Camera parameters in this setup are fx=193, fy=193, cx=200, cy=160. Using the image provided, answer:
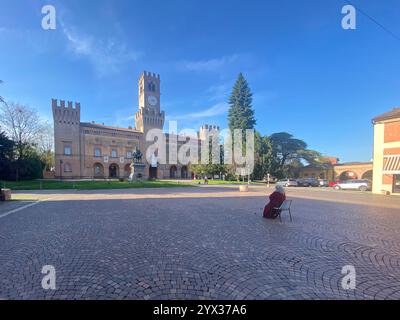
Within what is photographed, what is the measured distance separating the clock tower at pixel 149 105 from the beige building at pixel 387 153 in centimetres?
5258

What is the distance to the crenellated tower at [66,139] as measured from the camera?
47000mm

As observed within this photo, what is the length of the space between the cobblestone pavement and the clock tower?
5492 centimetres

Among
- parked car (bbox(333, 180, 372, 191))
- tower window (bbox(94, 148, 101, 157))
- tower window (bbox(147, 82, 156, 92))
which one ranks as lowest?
parked car (bbox(333, 180, 372, 191))

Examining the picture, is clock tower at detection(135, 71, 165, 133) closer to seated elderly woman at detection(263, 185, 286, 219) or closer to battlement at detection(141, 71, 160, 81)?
battlement at detection(141, 71, 160, 81)

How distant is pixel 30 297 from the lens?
2850 millimetres

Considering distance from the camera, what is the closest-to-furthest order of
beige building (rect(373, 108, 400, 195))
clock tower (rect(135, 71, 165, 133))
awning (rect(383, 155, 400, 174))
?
awning (rect(383, 155, 400, 174))
beige building (rect(373, 108, 400, 195))
clock tower (rect(135, 71, 165, 133))

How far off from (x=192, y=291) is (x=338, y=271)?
2.82 m

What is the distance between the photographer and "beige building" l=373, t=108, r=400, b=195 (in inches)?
754

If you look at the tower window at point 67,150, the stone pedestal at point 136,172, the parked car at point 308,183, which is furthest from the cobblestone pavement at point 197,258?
the tower window at point 67,150

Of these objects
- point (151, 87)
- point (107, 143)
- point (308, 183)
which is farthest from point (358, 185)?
point (151, 87)

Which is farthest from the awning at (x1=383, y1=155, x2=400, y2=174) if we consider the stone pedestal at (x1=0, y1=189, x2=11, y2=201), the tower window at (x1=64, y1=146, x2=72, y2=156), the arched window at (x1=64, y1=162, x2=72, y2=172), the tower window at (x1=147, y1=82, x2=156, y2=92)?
the tower window at (x1=147, y1=82, x2=156, y2=92)

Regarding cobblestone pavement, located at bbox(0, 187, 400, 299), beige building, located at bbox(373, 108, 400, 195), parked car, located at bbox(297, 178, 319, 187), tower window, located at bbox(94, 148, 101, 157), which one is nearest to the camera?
cobblestone pavement, located at bbox(0, 187, 400, 299)
